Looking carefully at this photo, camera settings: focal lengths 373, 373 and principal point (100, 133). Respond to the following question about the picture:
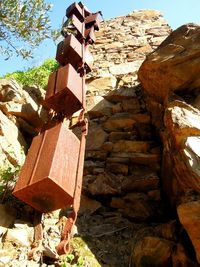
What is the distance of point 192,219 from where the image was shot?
2.70 meters

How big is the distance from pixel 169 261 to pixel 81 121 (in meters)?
1.40

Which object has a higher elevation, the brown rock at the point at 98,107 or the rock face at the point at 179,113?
the rock face at the point at 179,113

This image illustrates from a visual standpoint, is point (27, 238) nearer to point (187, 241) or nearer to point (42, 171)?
point (42, 171)

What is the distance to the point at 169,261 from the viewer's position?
9.50 feet

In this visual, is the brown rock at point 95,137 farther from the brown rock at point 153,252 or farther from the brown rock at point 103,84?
the brown rock at point 153,252

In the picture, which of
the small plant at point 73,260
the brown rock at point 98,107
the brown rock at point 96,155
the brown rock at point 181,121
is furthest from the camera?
the brown rock at point 98,107

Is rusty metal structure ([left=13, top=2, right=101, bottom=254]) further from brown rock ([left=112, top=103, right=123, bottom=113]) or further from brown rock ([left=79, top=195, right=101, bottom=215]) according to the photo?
brown rock ([left=112, top=103, right=123, bottom=113])

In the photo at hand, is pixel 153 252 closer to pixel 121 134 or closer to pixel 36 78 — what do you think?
pixel 121 134

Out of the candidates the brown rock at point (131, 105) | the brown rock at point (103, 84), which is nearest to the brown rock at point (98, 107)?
the brown rock at point (131, 105)

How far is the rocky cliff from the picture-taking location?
9.27 feet

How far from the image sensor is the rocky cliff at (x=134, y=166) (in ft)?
9.27

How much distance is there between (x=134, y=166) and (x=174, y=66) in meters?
1.23

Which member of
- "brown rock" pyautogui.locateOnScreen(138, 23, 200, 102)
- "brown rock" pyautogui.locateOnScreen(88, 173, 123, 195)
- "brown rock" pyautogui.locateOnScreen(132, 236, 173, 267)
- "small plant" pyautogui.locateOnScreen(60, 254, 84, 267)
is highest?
"small plant" pyautogui.locateOnScreen(60, 254, 84, 267)

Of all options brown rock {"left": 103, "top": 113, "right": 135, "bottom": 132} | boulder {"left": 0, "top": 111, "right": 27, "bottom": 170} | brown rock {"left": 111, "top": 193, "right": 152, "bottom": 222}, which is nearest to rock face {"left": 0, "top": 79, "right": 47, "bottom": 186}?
boulder {"left": 0, "top": 111, "right": 27, "bottom": 170}
